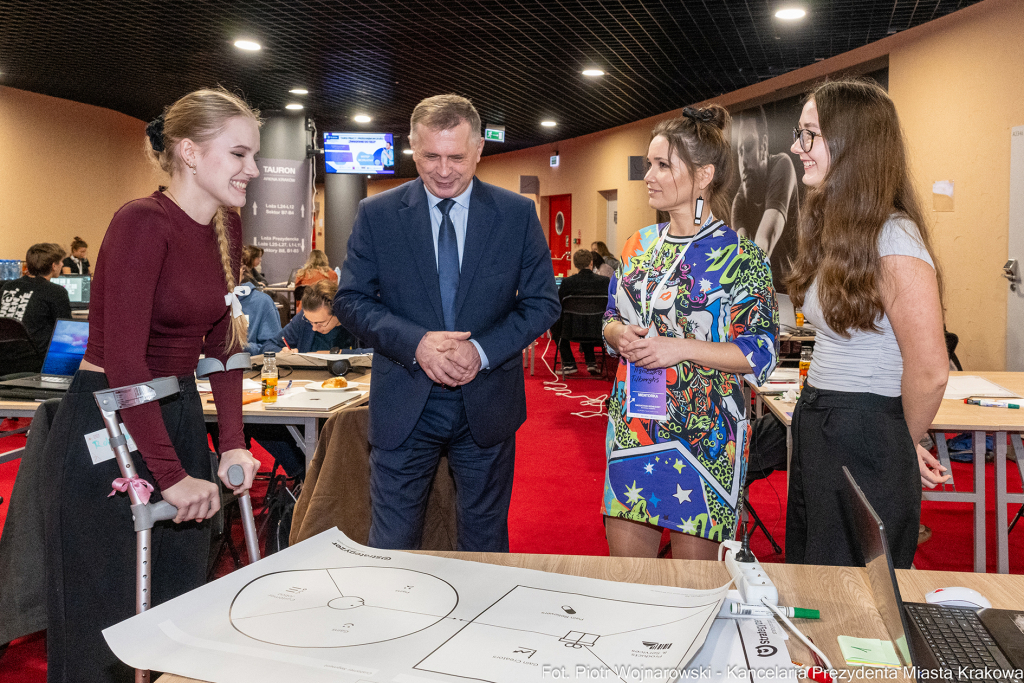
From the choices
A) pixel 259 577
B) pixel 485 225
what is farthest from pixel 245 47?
pixel 259 577

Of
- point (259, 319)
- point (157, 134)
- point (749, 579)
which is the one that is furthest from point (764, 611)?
point (259, 319)

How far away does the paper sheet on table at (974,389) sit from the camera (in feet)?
10.3

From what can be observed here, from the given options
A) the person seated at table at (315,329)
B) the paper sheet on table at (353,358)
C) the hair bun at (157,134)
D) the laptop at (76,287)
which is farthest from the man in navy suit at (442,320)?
the laptop at (76,287)

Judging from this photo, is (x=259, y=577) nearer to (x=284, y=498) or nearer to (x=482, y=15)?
(x=284, y=498)

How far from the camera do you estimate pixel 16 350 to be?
4.88 metres

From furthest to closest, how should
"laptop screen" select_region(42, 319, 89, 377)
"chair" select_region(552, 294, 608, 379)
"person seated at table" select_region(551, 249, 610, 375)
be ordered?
"person seated at table" select_region(551, 249, 610, 375) < "chair" select_region(552, 294, 608, 379) < "laptop screen" select_region(42, 319, 89, 377)

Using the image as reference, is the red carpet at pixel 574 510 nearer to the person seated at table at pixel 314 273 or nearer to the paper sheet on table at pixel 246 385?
the paper sheet on table at pixel 246 385

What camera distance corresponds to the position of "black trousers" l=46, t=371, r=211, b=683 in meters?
1.53

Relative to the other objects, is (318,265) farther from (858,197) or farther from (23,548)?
(858,197)

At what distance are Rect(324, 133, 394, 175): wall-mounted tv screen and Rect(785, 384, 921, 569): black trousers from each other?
32.8 feet

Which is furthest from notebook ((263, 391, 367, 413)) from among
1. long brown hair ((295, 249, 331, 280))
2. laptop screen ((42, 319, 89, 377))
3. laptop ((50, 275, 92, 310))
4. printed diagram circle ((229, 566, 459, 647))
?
laptop ((50, 275, 92, 310))

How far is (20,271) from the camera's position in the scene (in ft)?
29.8

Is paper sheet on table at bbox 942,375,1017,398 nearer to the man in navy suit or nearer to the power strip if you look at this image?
the man in navy suit

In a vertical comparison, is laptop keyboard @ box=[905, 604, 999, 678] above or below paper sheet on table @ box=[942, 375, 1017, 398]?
below
